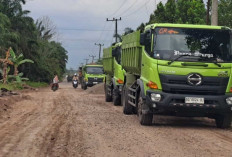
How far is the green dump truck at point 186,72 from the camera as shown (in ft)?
35.0

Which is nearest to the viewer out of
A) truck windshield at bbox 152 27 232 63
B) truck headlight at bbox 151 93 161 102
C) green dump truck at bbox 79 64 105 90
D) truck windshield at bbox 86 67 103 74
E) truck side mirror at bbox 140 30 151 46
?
truck headlight at bbox 151 93 161 102

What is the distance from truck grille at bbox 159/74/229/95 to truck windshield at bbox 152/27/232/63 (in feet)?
1.80

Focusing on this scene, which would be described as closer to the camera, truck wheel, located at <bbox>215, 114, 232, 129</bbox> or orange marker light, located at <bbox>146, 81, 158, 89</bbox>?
orange marker light, located at <bbox>146, 81, 158, 89</bbox>

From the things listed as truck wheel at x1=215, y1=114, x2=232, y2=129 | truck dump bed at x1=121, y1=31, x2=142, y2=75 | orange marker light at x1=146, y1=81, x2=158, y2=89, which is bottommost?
truck wheel at x1=215, y1=114, x2=232, y2=129

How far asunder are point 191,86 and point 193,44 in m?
1.24

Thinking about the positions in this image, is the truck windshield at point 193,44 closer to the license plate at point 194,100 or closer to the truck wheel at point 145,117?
the license plate at point 194,100

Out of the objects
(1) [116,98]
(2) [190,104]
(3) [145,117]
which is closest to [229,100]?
(2) [190,104]

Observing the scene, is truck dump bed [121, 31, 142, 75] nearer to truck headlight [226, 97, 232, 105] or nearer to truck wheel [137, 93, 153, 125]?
truck wheel [137, 93, 153, 125]

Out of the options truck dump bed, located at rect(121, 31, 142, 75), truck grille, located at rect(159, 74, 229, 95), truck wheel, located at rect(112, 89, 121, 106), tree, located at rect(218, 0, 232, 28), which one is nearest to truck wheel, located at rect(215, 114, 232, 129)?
truck grille, located at rect(159, 74, 229, 95)

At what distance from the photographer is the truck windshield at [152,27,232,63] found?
10.9 metres

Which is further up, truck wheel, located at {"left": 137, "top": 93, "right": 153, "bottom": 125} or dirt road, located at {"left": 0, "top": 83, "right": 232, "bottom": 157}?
truck wheel, located at {"left": 137, "top": 93, "right": 153, "bottom": 125}

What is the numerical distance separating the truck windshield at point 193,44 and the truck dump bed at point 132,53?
1841mm

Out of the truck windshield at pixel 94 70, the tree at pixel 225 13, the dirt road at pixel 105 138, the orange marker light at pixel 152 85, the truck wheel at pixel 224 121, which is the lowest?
the dirt road at pixel 105 138

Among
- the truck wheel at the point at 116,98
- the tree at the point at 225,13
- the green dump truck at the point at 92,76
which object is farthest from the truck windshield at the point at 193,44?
the tree at the point at 225,13
